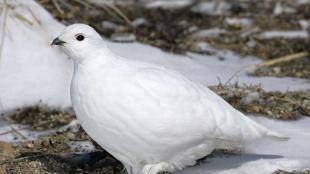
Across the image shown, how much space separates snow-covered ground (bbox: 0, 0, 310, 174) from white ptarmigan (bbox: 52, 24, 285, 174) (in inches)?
11.2

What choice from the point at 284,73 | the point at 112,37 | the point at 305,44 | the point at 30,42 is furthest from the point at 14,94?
the point at 305,44

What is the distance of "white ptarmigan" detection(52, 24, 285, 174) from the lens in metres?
2.76

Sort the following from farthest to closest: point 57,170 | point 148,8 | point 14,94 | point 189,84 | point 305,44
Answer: point 148,8, point 305,44, point 14,94, point 57,170, point 189,84

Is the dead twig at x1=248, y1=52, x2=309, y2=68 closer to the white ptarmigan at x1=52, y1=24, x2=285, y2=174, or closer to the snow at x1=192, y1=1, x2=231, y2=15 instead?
the snow at x1=192, y1=1, x2=231, y2=15

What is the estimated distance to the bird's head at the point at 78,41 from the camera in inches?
115

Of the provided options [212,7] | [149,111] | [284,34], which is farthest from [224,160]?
[212,7]

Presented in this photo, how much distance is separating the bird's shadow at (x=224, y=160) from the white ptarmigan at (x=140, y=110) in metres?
0.17

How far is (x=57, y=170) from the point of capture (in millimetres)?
3311

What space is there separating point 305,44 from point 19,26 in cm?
244

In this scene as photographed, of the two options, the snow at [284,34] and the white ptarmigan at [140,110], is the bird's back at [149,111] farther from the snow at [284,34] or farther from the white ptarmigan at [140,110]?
the snow at [284,34]

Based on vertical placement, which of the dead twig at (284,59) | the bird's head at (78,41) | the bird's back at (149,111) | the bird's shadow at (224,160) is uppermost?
the bird's head at (78,41)

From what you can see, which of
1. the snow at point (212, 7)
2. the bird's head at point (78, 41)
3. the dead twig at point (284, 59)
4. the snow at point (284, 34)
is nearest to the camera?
the bird's head at point (78, 41)

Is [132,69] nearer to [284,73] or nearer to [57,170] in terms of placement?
[57,170]

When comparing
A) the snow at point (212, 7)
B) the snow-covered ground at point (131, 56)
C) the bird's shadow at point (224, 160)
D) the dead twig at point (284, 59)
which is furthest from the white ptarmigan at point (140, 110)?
the snow at point (212, 7)
